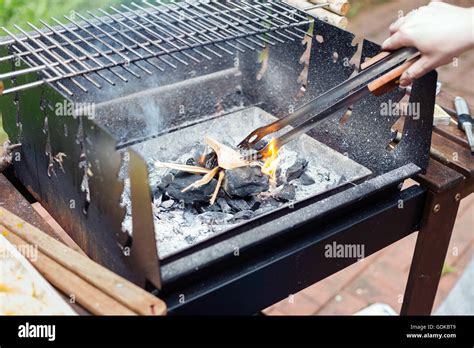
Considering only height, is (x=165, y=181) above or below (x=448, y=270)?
above

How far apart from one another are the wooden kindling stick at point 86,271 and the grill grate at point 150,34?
0.42 meters

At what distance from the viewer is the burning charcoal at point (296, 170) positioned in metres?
1.99

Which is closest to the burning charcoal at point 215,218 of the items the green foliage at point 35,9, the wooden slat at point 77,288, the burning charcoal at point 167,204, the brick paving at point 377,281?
the burning charcoal at point 167,204

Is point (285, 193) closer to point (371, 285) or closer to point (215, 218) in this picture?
point (215, 218)

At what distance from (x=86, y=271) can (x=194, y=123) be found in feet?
2.96

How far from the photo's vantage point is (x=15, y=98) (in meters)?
1.81

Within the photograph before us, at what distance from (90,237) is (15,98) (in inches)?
20.1

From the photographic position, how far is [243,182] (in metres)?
1.84

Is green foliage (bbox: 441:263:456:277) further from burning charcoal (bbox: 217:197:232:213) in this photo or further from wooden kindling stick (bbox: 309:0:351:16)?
burning charcoal (bbox: 217:197:232:213)

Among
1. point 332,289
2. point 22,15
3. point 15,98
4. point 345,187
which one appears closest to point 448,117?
point 345,187

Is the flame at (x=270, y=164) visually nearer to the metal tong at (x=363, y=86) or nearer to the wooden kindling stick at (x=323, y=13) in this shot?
the metal tong at (x=363, y=86)

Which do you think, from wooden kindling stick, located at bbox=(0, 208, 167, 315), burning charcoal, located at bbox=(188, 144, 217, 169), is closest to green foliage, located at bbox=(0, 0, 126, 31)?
burning charcoal, located at bbox=(188, 144, 217, 169)

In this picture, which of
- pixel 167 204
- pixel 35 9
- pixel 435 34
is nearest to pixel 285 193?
pixel 167 204
